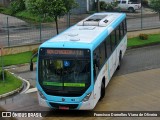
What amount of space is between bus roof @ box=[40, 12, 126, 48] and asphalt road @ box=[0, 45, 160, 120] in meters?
2.67

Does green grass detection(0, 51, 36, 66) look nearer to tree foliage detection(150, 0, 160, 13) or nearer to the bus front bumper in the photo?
the bus front bumper

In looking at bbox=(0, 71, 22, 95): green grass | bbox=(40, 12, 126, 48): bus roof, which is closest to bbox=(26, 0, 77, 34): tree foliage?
bbox=(40, 12, 126, 48): bus roof

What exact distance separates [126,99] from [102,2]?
36.5 meters

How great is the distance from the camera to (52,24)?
29.8 m

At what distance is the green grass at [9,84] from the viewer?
17625mm

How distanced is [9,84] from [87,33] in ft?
16.2

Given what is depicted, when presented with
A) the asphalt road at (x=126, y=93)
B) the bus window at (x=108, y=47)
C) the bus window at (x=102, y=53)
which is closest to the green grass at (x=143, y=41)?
the asphalt road at (x=126, y=93)

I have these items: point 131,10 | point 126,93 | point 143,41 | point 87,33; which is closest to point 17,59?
point 87,33

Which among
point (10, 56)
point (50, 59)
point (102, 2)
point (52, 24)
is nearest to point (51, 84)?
point (50, 59)

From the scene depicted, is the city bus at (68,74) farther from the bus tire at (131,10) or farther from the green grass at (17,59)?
the bus tire at (131,10)

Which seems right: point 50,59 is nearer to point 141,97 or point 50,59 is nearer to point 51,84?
point 51,84

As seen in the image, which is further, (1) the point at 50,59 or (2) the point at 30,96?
(2) the point at 30,96

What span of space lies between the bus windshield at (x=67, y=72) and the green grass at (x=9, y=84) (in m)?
4.01

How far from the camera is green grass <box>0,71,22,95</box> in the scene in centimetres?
1762
